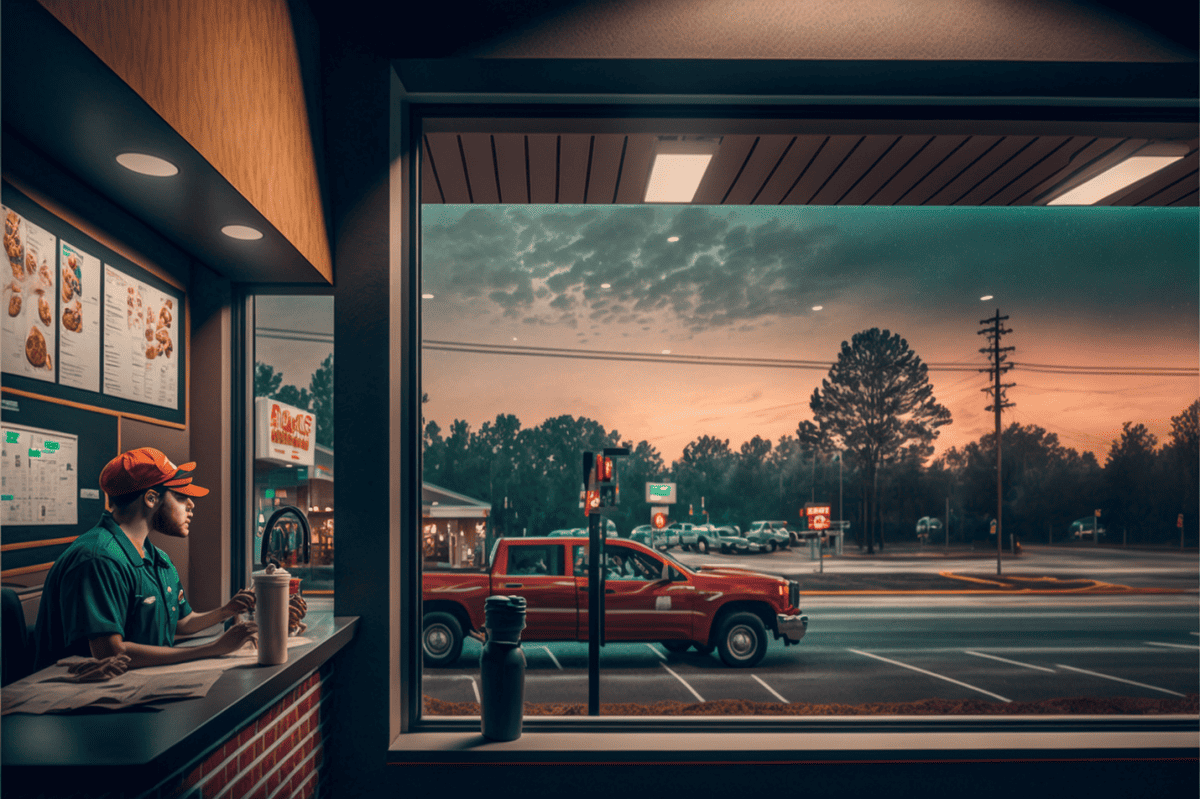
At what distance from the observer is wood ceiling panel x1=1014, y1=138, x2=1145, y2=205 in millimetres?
2867

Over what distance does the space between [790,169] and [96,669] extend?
10.2 feet

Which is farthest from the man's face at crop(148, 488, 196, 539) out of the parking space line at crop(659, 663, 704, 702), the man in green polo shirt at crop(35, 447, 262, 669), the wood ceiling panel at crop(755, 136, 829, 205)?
the parking space line at crop(659, 663, 704, 702)

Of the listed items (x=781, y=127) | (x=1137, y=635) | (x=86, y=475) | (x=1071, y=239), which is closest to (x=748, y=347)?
(x=781, y=127)

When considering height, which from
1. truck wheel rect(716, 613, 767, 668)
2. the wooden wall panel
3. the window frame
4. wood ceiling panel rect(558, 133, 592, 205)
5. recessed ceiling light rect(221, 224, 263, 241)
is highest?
wood ceiling panel rect(558, 133, 592, 205)

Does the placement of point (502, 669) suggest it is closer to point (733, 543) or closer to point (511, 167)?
point (733, 543)

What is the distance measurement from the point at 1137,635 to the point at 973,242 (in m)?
8.24

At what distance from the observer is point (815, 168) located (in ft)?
10.1

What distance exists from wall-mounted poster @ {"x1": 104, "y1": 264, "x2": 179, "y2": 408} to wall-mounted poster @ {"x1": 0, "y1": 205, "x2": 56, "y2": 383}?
242 millimetres

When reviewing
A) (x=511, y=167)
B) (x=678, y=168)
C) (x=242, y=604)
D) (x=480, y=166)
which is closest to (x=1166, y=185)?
(x=678, y=168)

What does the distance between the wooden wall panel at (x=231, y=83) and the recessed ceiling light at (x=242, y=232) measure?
0.10 m

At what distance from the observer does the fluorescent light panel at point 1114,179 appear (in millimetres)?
2979

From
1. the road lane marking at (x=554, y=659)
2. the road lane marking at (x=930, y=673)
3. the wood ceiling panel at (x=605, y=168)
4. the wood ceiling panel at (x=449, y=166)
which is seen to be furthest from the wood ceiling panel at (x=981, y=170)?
the road lane marking at (x=930, y=673)

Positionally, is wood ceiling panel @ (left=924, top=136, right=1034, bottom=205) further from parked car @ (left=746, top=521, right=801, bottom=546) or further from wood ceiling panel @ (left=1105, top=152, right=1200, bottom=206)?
parked car @ (left=746, top=521, right=801, bottom=546)

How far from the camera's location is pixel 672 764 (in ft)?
7.32
